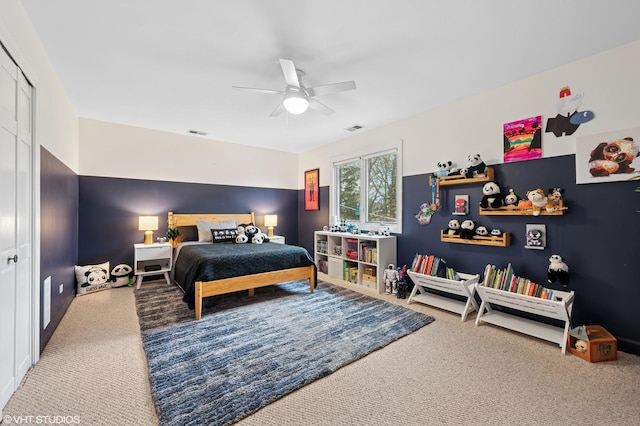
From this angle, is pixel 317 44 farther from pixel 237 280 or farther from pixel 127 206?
pixel 127 206

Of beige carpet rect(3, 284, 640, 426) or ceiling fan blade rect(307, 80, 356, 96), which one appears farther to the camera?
ceiling fan blade rect(307, 80, 356, 96)

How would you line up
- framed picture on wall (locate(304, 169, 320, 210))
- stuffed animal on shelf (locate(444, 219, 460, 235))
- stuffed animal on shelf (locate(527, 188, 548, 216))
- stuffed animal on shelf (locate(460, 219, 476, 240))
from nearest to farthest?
stuffed animal on shelf (locate(527, 188, 548, 216)) → stuffed animal on shelf (locate(460, 219, 476, 240)) → stuffed animal on shelf (locate(444, 219, 460, 235)) → framed picture on wall (locate(304, 169, 320, 210))

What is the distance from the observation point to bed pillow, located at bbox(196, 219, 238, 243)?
462cm

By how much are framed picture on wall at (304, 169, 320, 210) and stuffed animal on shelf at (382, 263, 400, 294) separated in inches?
87.7

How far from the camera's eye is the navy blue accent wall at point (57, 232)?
2289mm

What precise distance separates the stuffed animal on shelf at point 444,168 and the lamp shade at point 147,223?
4.28 m


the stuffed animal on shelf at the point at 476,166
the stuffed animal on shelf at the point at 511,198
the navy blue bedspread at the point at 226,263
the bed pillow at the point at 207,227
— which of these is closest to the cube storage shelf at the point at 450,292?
the stuffed animal on shelf at the point at 511,198

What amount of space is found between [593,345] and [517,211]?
4.05 ft

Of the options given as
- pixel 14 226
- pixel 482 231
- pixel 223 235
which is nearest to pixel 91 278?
pixel 223 235

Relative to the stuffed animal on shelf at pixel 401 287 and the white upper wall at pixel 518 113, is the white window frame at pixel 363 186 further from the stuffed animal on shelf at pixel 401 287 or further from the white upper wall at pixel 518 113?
the stuffed animal on shelf at pixel 401 287

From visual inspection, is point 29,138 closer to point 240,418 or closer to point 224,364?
point 224,364

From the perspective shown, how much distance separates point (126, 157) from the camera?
4.38m

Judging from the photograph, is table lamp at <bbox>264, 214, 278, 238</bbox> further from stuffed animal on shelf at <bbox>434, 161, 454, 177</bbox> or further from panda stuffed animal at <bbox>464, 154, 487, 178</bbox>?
panda stuffed animal at <bbox>464, 154, 487, 178</bbox>

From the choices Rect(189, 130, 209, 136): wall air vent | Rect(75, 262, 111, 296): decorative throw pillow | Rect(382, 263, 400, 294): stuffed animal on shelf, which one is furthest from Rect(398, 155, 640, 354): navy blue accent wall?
Rect(75, 262, 111, 296): decorative throw pillow
